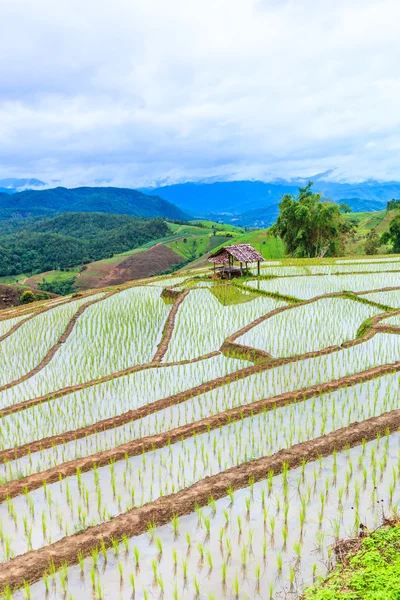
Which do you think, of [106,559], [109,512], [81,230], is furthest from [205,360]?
[81,230]

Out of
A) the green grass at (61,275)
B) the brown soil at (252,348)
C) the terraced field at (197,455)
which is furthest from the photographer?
the green grass at (61,275)

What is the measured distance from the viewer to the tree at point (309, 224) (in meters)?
29.9

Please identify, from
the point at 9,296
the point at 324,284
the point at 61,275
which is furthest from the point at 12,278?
the point at 324,284

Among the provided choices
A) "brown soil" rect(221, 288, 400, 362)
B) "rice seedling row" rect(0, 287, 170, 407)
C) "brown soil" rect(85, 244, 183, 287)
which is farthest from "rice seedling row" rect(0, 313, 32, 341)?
"brown soil" rect(85, 244, 183, 287)

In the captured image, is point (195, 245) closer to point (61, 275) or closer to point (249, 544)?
point (61, 275)

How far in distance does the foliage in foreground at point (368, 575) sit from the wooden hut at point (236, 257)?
1482 cm

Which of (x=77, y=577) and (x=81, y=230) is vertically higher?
(x=81, y=230)

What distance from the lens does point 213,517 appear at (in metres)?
3.88

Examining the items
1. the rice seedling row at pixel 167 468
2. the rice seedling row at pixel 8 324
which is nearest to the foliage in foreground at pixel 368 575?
the rice seedling row at pixel 167 468

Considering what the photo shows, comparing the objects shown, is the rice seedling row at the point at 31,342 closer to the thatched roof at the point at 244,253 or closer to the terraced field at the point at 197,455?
the terraced field at the point at 197,455

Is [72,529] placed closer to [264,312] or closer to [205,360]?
[205,360]

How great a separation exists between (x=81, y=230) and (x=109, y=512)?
151m

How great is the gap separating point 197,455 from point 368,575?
2433mm

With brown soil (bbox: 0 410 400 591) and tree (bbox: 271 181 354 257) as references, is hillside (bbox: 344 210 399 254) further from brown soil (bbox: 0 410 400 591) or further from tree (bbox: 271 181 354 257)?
brown soil (bbox: 0 410 400 591)
